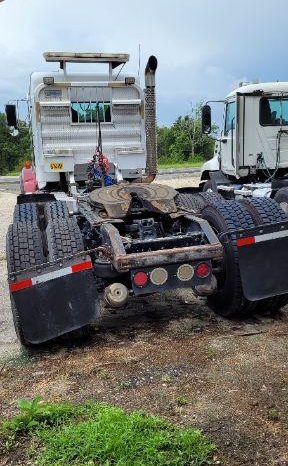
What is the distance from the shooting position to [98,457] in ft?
9.14

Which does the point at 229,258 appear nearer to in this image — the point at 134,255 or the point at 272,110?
the point at 134,255

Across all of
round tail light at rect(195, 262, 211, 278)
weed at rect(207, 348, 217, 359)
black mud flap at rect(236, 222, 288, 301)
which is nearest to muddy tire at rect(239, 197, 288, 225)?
black mud flap at rect(236, 222, 288, 301)

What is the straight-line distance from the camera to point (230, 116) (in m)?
9.91

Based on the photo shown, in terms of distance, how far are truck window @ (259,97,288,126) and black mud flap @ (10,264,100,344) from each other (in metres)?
6.11

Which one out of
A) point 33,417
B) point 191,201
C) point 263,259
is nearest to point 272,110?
point 191,201

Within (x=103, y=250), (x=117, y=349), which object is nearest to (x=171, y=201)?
(x=103, y=250)

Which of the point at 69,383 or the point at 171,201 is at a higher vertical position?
the point at 171,201

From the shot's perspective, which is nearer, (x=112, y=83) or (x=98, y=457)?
(x=98, y=457)

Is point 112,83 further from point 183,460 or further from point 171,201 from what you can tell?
point 183,460

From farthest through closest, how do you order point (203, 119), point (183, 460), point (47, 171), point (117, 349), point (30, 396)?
1. point (203, 119)
2. point (47, 171)
3. point (117, 349)
4. point (30, 396)
5. point (183, 460)

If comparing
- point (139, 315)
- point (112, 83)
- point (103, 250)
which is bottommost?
point (139, 315)

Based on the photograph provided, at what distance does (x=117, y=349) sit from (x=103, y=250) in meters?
0.85

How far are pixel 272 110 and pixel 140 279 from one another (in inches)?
238

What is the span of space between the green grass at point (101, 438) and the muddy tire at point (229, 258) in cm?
189
